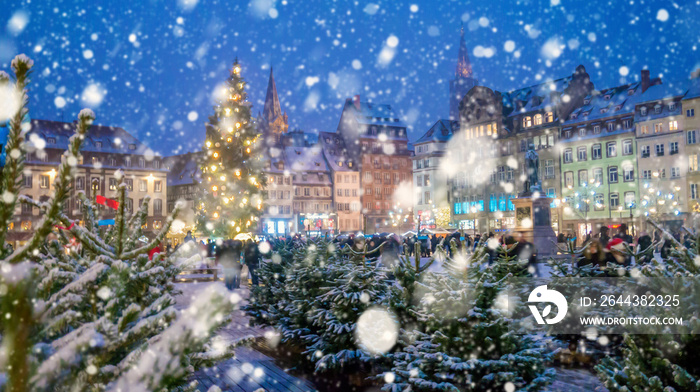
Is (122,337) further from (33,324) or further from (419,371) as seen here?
(419,371)

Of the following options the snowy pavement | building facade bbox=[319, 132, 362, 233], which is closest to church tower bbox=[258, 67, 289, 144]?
building facade bbox=[319, 132, 362, 233]

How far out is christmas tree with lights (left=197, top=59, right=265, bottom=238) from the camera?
3262 centimetres

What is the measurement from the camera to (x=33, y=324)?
4.48 feet

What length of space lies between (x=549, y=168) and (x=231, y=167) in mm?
44034

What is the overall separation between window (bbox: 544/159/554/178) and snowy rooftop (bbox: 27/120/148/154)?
48127mm

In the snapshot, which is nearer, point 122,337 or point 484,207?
point 122,337

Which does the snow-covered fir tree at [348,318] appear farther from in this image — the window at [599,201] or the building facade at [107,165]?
the building facade at [107,165]

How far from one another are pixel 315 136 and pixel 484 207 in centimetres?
3614

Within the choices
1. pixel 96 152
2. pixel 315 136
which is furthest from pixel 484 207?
pixel 96 152

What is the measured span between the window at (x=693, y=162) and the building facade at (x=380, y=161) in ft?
147

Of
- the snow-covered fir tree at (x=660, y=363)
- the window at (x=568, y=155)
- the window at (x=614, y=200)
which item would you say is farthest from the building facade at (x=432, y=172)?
the snow-covered fir tree at (x=660, y=363)

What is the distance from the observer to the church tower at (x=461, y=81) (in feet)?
582

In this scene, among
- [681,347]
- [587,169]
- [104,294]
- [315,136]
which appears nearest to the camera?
[104,294]

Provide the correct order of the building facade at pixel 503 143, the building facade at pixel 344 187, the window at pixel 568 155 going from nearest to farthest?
the window at pixel 568 155, the building facade at pixel 503 143, the building facade at pixel 344 187
